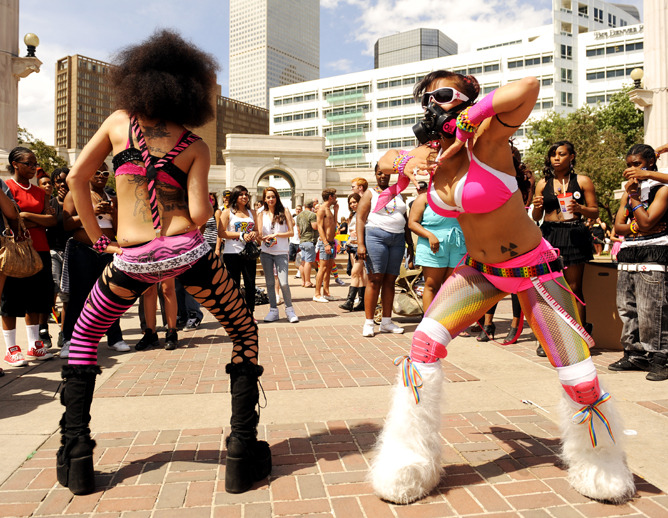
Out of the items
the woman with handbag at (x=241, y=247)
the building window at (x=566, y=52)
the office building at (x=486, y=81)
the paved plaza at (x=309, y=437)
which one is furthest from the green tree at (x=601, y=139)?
the paved plaza at (x=309, y=437)

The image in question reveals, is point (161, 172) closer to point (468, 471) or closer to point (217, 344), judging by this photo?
point (468, 471)

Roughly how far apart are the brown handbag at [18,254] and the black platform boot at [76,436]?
3081 mm

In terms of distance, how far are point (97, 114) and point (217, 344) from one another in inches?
5755

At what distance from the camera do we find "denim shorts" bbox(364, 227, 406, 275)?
7414mm

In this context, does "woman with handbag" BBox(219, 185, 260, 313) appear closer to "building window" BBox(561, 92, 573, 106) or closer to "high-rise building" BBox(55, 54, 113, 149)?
"building window" BBox(561, 92, 573, 106)

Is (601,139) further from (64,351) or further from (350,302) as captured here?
(64,351)

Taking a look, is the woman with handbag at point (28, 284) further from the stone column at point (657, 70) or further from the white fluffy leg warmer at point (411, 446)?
the stone column at point (657, 70)

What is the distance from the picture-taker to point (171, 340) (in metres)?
6.59

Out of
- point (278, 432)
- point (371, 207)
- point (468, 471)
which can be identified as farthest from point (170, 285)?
point (468, 471)

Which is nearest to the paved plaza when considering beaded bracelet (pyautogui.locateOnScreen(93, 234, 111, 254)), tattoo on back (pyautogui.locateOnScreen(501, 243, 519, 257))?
tattoo on back (pyautogui.locateOnScreen(501, 243, 519, 257))

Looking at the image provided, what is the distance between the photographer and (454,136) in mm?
2795

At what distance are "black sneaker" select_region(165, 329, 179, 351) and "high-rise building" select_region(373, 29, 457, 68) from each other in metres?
196

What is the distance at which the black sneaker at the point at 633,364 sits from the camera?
5234mm

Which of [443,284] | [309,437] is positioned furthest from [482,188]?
[309,437]
